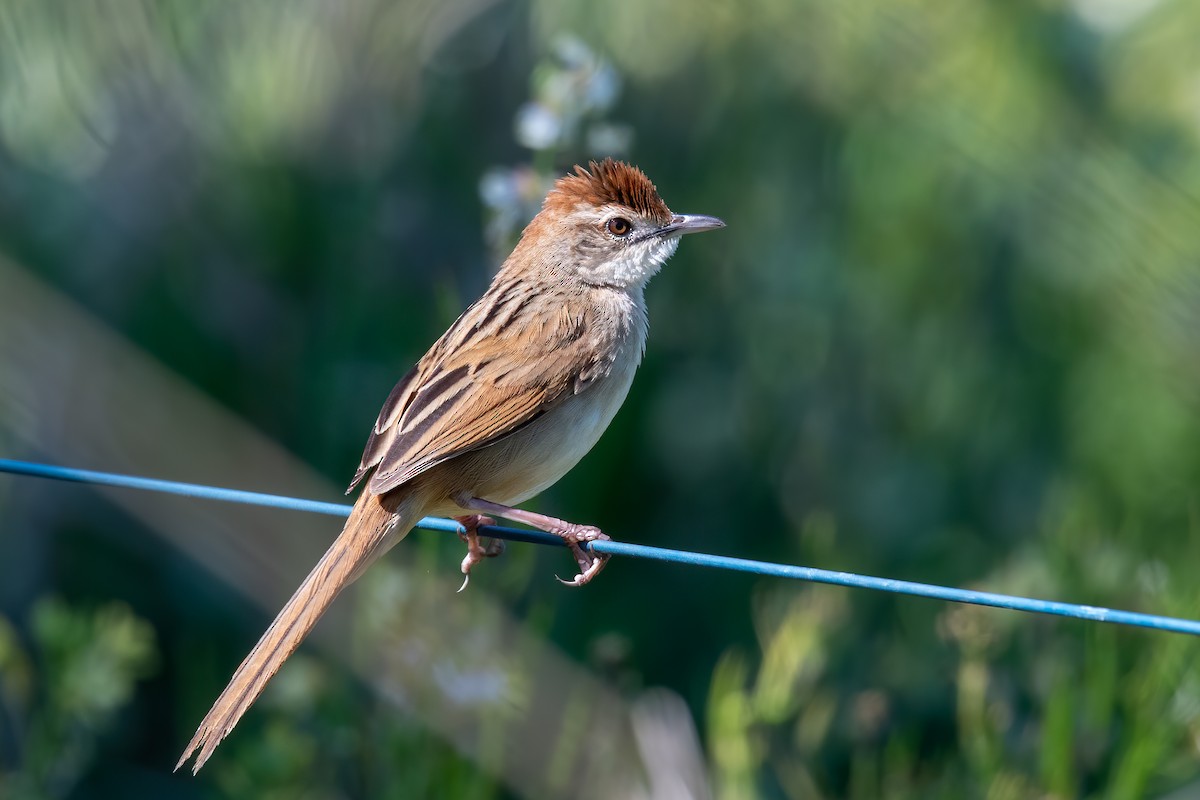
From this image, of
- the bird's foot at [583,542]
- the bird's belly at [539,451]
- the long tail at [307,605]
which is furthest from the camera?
the bird's belly at [539,451]

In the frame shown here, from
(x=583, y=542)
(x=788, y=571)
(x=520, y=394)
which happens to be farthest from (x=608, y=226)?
(x=788, y=571)

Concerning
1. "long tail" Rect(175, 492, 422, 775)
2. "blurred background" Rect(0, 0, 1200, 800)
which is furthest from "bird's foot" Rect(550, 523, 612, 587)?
"blurred background" Rect(0, 0, 1200, 800)

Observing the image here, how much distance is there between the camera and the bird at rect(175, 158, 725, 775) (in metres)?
3.83

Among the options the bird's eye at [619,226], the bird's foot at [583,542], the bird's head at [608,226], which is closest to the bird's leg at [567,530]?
the bird's foot at [583,542]

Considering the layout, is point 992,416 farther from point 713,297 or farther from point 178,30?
point 178,30

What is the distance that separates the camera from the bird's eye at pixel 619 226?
15.2 feet

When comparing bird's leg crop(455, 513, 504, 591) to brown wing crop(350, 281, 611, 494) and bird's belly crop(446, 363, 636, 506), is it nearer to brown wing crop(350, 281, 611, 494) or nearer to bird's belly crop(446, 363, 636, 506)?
bird's belly crop(446, 363, 636, 506)

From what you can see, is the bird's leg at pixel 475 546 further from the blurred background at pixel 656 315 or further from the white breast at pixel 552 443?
the blurred background at pixel 656 315

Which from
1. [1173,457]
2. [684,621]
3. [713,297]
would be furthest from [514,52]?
[1173,457]

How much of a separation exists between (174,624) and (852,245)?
3.00 meters

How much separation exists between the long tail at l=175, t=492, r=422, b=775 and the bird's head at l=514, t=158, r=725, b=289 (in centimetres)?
105

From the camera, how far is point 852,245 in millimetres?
5910

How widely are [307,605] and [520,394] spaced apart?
0.84 m

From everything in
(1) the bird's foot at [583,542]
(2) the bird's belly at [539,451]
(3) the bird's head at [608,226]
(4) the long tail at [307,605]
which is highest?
(3) the bird's head at [608,226]
